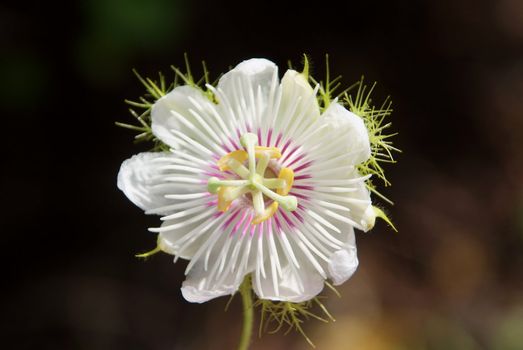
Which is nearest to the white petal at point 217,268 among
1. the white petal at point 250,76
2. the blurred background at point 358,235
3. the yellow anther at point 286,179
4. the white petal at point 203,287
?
the white petal at point 203,287

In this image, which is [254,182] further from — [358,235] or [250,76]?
[358,235]

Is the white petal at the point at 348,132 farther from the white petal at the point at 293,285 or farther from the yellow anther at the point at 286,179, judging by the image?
the white petal at the point at 293,285

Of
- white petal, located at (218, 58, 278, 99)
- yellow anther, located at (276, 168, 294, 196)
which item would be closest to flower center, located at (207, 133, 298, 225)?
yellow anther, located at (276, 168, 294, 196)
